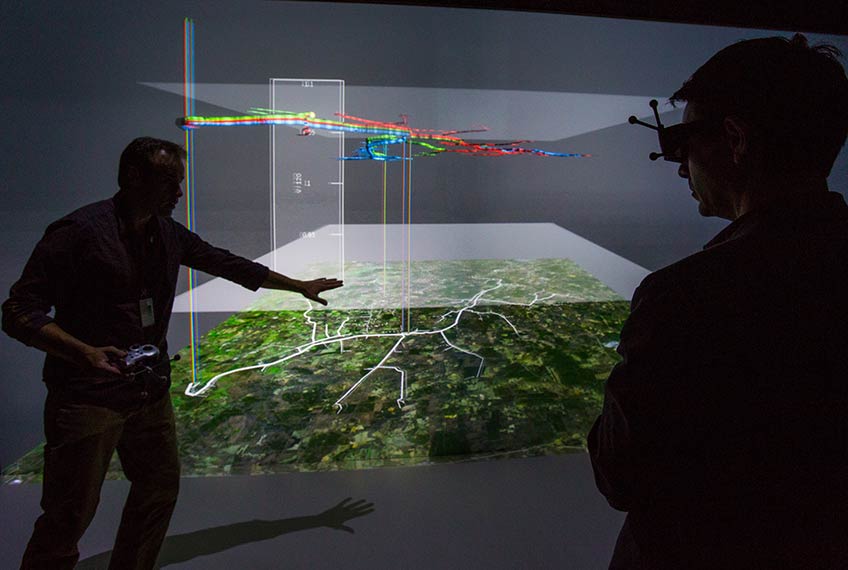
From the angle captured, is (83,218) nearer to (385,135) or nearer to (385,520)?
(385,520)

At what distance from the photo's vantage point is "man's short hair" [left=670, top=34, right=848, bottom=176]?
0.66m

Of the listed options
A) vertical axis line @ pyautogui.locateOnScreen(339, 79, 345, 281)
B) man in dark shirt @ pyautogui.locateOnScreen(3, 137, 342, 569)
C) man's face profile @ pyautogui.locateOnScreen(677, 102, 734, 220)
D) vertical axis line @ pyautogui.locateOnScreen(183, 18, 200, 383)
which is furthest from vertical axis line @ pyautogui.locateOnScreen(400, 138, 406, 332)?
man's face profile @ pyautogui.locateOnScreen(677, 102, 734, 220)

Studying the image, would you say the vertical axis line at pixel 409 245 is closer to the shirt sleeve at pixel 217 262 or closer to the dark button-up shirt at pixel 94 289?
the shirt sleeve at pixel 217 262

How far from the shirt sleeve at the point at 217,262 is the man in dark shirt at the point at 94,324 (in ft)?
0.47

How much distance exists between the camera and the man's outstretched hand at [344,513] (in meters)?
2.12

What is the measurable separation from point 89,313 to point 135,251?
19cm

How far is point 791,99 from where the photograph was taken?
0.66 m

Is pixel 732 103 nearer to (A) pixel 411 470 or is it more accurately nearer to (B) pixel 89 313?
(B) pixel 89 313

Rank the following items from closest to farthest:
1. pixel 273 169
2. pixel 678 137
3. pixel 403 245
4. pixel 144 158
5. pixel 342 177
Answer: pixel 678 137 < pixel 144 158 < pixel 273 169 < pixel 342 177 < pixel 403 245

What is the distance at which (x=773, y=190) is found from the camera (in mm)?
683

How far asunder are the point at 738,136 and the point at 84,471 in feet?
5.07

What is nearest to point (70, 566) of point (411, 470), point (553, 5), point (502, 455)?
point (411, 470)

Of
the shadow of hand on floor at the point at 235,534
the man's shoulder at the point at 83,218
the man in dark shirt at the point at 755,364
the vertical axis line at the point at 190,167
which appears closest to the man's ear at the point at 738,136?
the man in dark shirt at the point at 755,364

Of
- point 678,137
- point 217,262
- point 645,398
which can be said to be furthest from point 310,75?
point 645,398
